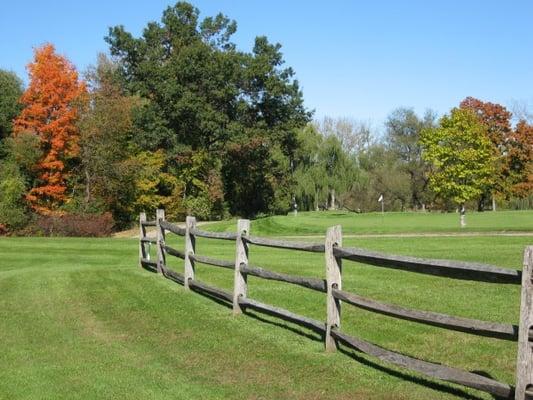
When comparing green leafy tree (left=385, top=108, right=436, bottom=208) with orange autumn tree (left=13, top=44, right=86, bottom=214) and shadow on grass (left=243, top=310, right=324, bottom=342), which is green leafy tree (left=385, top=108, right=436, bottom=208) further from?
shadow on grass (left=243, top=310, right=324, bottom=342)

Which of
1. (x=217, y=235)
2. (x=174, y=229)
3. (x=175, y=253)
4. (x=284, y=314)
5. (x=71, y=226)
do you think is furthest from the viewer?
(x=71, y=226)

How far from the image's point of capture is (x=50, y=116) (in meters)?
42.1

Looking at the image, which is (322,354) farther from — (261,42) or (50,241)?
(261,42)

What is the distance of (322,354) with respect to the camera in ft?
24.1

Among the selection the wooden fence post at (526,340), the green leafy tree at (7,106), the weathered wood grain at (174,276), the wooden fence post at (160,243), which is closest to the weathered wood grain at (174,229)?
the wooden fence post at (160,243)

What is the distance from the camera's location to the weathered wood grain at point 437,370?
518cm

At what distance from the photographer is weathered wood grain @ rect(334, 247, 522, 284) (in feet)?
17.1

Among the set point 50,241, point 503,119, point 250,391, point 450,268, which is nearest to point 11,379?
point 250,391

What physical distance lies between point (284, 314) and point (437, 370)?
10.9 feet

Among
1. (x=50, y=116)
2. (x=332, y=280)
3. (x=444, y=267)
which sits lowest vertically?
(x=332, y=280)

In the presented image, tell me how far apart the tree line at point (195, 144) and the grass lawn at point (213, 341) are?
93.9 feet

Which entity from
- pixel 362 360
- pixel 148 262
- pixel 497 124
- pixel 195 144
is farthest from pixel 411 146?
pixel 362 360

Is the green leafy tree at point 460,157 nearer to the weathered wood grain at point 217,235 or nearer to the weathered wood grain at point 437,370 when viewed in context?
the weathered wood grain at point 217,235

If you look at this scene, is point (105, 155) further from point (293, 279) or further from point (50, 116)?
point (293, 279)
